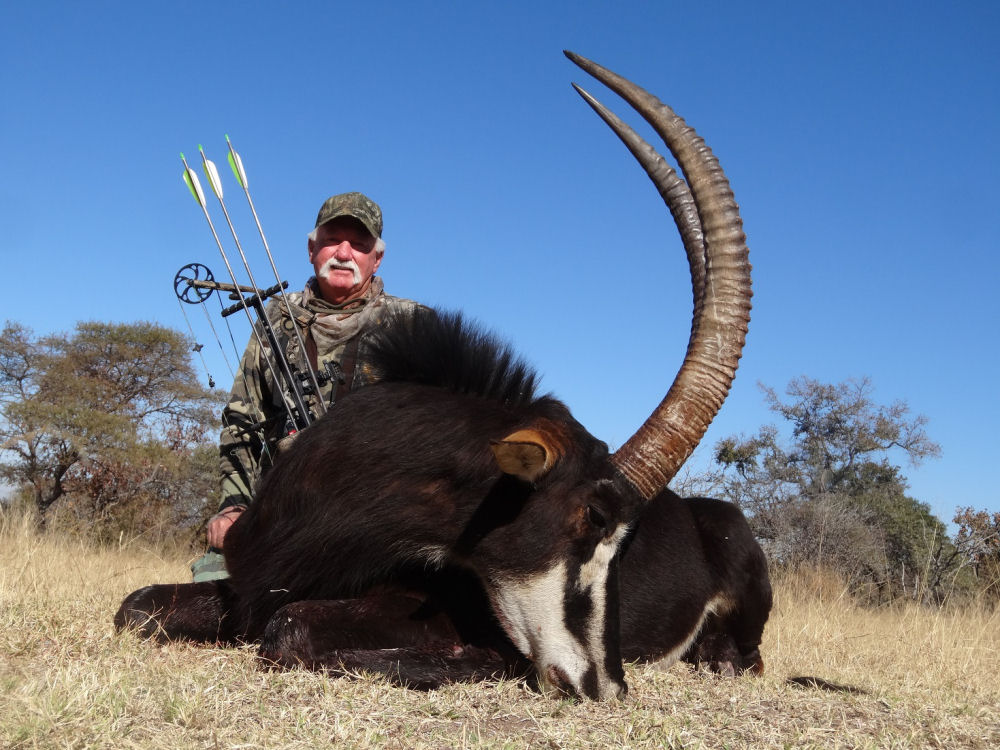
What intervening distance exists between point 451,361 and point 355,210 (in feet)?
6.15

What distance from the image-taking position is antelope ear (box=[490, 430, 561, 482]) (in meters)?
3.03

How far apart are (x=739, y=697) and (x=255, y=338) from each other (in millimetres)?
3231

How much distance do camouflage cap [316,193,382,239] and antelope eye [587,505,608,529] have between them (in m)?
2.70

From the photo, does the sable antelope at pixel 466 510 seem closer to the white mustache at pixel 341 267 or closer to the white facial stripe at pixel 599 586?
the white facial stripe at pixel 599 586

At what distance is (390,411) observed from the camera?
3600 mm

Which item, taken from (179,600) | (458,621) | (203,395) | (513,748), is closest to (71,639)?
(179,600)

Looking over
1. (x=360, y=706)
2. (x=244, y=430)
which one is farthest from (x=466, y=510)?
(x=244, y=430)

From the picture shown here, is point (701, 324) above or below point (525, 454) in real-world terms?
above

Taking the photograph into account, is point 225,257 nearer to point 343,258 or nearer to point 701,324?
point 343,258

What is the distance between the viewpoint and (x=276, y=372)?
15.8 ft

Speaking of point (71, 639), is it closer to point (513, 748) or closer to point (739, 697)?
point (513, 748)

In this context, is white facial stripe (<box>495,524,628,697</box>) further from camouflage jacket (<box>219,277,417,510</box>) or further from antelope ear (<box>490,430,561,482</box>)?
camouflage jacket (<box>219,277,417,510</box>)

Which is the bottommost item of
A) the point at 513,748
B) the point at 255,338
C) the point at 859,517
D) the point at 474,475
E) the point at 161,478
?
the point at 161,478

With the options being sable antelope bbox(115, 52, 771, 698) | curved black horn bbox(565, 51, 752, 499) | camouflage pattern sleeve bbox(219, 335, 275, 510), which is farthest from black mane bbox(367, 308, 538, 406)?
camouflage pattern sleeve bbox(219, 335, 275, 510)
